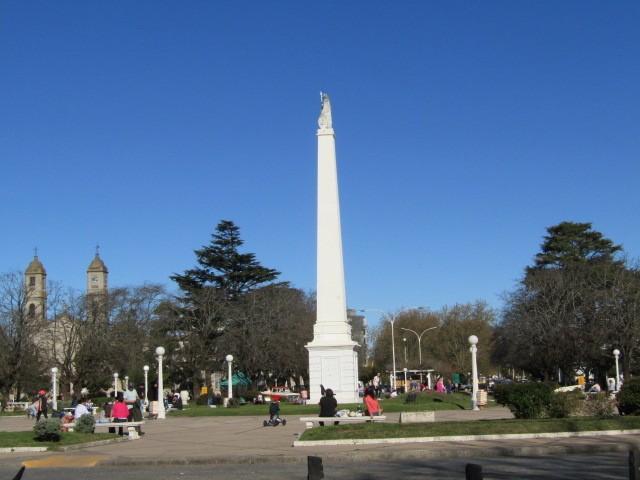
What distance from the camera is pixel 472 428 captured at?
2014 centimetres

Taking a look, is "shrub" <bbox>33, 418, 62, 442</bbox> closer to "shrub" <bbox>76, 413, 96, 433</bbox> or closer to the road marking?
the road marking

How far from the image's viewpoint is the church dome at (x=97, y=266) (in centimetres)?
14650

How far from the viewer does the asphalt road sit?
46.4 feet

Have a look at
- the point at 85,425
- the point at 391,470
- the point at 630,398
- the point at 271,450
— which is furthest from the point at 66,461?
the point at 630,398

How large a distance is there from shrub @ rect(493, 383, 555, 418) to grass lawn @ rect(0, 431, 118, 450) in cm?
1080

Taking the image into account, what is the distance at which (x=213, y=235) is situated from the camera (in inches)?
2933

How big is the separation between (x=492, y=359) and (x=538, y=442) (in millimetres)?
52768

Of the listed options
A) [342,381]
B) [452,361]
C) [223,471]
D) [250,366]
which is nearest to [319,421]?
[223,471]

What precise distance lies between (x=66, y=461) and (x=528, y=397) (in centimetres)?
1157

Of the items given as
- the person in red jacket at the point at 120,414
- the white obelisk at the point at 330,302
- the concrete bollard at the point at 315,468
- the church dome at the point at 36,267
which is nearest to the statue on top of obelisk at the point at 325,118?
the white obelisk at the point at 330,302

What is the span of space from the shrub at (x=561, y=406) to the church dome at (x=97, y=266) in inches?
5171

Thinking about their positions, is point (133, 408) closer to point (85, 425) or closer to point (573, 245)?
point (85, 425)

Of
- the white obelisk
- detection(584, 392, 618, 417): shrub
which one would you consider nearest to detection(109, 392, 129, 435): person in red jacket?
detection(584, 392, 618, 417): shrub

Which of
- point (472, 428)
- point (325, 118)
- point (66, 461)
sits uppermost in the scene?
point (325, 118)
